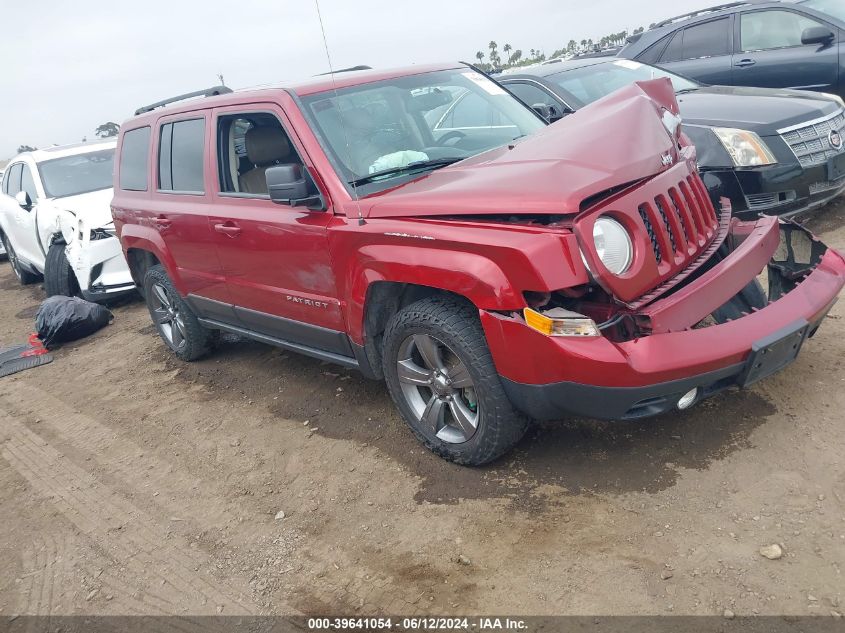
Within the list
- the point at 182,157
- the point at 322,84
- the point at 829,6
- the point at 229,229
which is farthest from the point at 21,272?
the point at 829,6

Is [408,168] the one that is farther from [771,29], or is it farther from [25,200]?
[25,200]

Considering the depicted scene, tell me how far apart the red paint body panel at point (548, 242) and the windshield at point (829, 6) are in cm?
576

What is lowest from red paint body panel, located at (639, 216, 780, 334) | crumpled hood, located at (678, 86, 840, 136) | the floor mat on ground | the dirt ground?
the floor mat on ground

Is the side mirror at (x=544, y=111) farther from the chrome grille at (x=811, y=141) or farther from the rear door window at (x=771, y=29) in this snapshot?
the rear door window at (x=771, y=29)

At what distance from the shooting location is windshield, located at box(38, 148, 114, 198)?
8.44m

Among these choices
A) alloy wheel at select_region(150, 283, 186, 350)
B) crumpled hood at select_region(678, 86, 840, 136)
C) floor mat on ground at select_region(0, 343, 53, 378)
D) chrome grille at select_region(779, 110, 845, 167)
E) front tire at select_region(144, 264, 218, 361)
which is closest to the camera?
chrome grille at select_region(779, 110, 845, 167)

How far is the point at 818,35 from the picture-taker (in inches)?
286

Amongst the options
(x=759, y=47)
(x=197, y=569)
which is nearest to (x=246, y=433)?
(x=197, y=569)

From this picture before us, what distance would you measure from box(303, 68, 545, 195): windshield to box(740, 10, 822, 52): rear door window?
5.00 m

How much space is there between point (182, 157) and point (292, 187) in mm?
1676

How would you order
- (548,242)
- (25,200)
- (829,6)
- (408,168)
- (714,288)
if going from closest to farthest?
1. (548,242)
2. (714,288)
3. (408,168)
4. (829,6)
5. (25,200)

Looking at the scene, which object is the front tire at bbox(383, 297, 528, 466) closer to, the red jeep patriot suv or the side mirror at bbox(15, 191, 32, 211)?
the red jeep patriot suv

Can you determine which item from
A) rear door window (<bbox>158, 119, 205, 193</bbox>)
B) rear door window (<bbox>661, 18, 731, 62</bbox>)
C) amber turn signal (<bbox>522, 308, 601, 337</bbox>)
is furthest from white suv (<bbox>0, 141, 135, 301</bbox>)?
rear door window (<bbox>661, 18, 731, 62</bbox>)

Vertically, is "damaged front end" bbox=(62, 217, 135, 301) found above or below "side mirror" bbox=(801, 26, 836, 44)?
below
